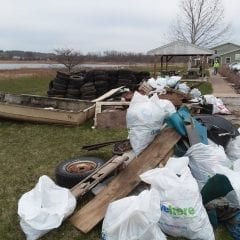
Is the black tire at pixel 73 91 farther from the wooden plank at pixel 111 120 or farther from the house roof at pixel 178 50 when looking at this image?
the house roof at pixel 178 50

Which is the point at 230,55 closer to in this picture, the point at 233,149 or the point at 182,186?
the point at 233,149

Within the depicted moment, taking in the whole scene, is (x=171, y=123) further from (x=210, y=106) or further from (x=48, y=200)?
(x=210, y=106)

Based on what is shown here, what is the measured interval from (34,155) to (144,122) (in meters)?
2.51

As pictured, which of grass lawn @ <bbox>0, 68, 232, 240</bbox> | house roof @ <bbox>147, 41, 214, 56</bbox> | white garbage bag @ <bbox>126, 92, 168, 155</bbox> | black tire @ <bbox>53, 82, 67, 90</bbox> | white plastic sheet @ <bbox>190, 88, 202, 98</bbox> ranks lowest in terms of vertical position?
Answer: grass lawn @ <bbox>0, 68, 232, 240</bbox>

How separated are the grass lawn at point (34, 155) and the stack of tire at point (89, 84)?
3.98 m

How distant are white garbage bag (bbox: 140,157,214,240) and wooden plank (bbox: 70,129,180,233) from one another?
25.8 inches

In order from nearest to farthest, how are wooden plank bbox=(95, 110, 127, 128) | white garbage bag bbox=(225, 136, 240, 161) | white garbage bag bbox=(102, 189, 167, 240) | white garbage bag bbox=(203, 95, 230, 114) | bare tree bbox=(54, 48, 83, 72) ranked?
white garbage bag bbox=(102, 189, 167, 240)
white garbage bag bbox=(225, 136, 240, 161)
wooden plank bbox=(95, 110, 127, 128)
white garbage bag bbox=(203, 95, 230, 114)
bare tree bbox=(54, 48, 83, 72)

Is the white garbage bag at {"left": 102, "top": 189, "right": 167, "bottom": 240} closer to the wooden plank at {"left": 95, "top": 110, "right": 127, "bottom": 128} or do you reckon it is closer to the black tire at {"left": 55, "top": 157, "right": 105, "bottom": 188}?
the black tire at {"left": 55, "top": 157, "right": 105, "bottom": 188}

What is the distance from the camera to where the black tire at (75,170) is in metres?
4.81

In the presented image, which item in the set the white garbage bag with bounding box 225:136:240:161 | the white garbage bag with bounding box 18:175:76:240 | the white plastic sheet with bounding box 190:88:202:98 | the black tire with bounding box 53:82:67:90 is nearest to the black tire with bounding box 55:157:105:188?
the white garbage bag with bounding box 18:175:76:240

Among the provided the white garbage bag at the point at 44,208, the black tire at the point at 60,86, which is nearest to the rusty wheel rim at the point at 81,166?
the white garbage bag at the point at 44,208

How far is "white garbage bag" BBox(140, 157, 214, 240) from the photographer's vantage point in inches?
137

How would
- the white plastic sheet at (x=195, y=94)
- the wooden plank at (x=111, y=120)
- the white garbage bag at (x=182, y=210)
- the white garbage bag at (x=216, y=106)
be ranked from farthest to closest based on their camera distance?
the white plastic sheet at (x=195, y=94) < the white garbage bag at (x=216, y=106) < the wooden plank at (x=111, y=120) < the white garbage bag at (x=182, y=210)

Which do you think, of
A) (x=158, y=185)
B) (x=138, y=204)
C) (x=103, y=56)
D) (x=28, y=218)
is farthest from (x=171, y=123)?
(x=103, y=56)
